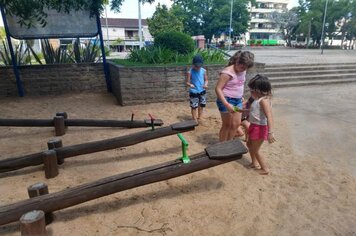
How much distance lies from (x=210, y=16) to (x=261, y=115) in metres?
53.4

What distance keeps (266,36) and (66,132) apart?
83995mm

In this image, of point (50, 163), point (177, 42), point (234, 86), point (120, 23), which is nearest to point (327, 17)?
point (120, 23)

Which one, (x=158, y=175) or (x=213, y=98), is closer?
(x=158, y=175)

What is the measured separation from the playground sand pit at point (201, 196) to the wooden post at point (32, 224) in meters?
0.44

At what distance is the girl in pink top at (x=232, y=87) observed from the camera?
3.19 meters

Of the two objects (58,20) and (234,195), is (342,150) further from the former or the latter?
(58,20)

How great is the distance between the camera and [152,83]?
21.7 ft

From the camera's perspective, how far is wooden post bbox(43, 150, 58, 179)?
10.2 feet

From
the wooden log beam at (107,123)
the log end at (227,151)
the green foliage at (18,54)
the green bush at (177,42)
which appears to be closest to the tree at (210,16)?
the green bush at (177,42)

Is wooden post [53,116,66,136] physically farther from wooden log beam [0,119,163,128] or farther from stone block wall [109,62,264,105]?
stone block wall [109,62,264,105]

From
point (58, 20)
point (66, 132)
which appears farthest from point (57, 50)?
point (66, 132)

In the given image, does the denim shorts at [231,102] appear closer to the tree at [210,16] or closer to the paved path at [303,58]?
the paved path at [303,58]

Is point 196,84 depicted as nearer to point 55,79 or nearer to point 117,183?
point 117,183

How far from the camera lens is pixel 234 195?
289 centimetres
